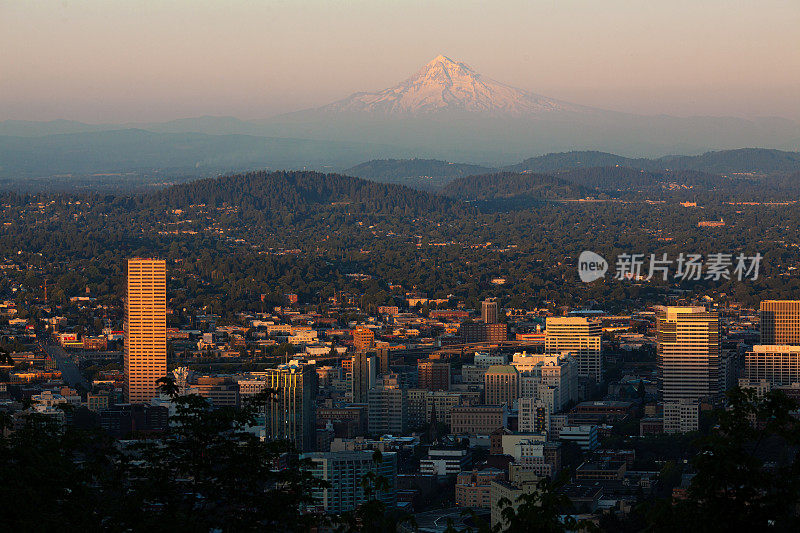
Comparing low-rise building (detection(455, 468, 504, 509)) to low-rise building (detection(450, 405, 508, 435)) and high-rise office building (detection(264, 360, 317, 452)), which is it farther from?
low-rise building (detection(450, 405, 508, 435))

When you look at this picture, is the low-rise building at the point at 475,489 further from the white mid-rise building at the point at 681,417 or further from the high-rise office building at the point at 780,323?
the high-rise office building at the point at 780,323

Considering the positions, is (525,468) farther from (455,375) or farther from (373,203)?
(373,203)

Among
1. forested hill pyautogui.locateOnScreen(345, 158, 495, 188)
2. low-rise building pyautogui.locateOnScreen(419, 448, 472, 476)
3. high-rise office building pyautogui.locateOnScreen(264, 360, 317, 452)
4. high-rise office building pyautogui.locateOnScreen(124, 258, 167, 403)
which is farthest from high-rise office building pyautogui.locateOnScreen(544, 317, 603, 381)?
forested hill pyautogui.locateOnScreen(345, 158, 495, 188)

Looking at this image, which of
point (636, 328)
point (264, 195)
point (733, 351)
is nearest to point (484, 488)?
point (733, 351)

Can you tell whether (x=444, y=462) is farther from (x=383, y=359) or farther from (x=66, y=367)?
(x=66, y=367)

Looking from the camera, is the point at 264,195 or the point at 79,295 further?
the point at 264,195

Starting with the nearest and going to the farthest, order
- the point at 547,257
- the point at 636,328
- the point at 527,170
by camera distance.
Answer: the point at 636,328, the point at 547,257, the point at 527,170
